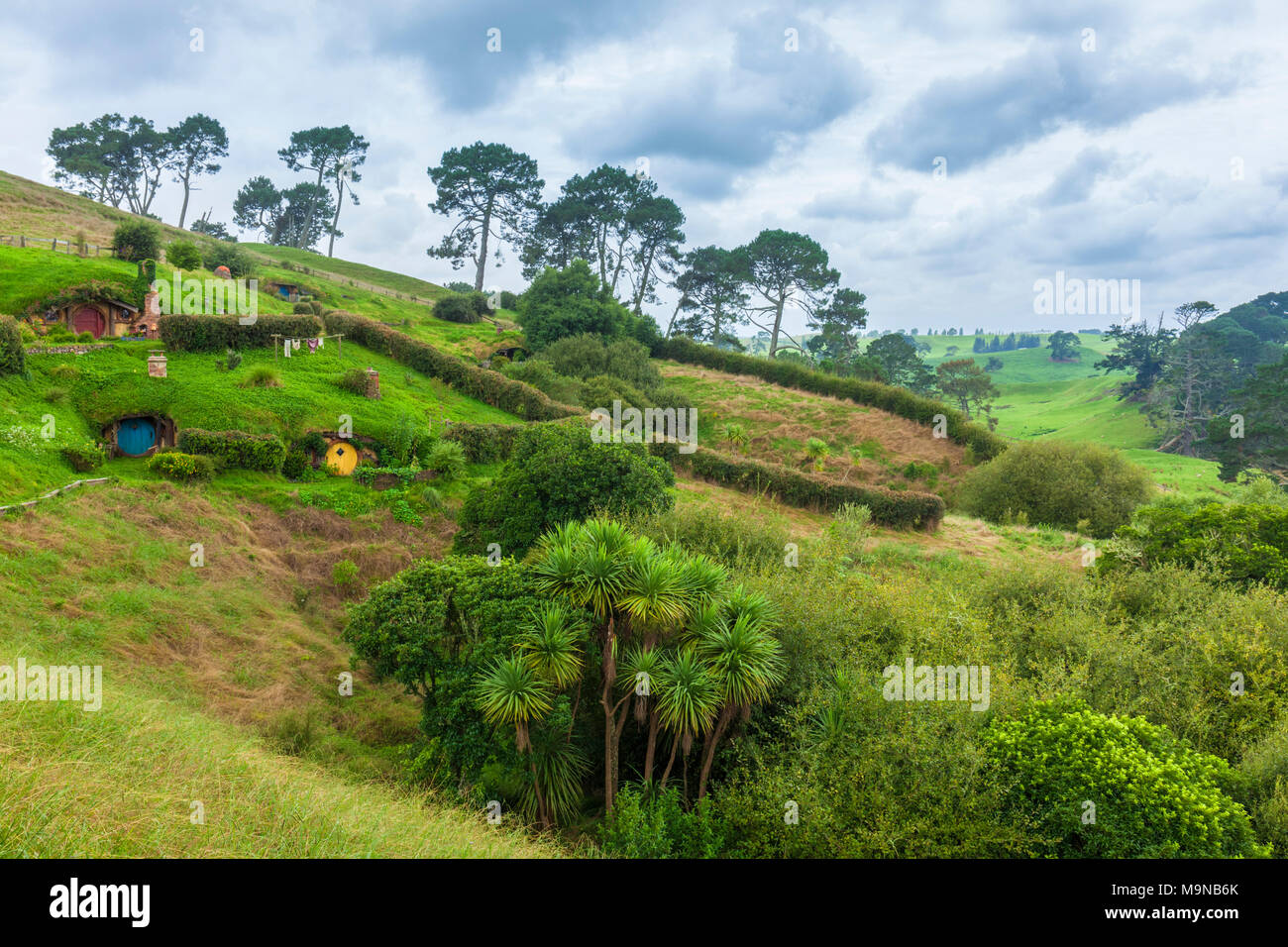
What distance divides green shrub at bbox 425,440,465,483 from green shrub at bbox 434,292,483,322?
41.5 m

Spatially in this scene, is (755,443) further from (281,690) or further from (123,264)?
(123,264)

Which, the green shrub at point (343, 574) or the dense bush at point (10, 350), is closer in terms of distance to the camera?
the green shrub at point (343, 574)

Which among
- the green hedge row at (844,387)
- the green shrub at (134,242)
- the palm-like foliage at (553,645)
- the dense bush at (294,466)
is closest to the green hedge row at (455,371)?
the dense bush at (294,466)

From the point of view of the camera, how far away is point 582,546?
12211 mm

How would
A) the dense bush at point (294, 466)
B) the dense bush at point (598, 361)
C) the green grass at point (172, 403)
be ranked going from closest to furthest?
the green grass at point (172, 403)
the dense bush at point (294, 466)
the dense bush at point (598, 361)

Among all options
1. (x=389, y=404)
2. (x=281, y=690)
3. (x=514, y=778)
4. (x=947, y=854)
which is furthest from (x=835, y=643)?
(x=389, y=404)

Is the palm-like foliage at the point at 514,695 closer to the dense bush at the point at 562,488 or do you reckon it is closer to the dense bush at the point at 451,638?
the dense bush at the point at 451,638

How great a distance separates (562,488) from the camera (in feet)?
63.8

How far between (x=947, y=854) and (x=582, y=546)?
710 centimetres

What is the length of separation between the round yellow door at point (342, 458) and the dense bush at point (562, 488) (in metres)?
9.34

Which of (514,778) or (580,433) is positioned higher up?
(580,433)

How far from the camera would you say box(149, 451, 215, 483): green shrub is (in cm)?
2314

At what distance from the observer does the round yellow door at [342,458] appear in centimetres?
2745

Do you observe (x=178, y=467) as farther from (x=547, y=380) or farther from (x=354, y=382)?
(x=547, y=380)
